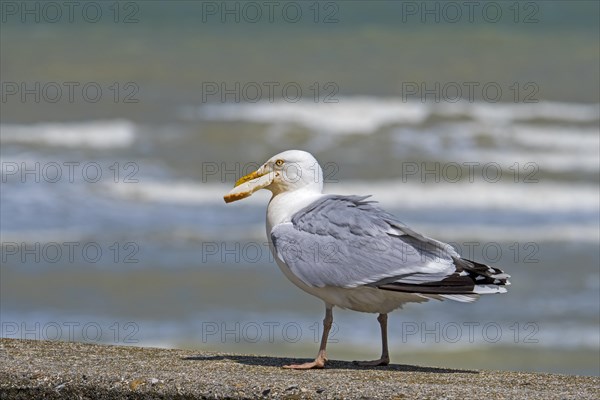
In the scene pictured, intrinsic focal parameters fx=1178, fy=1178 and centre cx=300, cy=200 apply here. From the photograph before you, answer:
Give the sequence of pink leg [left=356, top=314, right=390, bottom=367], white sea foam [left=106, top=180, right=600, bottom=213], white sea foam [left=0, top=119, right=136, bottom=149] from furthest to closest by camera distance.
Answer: white sea foam [left=0, top=119, right=136, bottom=149]
white sea foam [left=106, top=180, right=600, bottom=213]
pink leg [left=356, top=314, right=390, bottom=367]

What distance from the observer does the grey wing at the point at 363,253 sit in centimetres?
478

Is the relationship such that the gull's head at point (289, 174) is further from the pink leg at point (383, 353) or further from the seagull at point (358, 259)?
the pink leg at point (383, 353)

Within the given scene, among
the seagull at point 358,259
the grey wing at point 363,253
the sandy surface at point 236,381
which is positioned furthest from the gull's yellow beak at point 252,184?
the sandy surface at point 236,381

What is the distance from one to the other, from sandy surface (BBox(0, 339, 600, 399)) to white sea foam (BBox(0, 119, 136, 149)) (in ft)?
28.3

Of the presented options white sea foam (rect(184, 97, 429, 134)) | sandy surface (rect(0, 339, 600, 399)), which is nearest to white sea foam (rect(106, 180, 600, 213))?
white sea foam (rect(184, 97, 429, 134))

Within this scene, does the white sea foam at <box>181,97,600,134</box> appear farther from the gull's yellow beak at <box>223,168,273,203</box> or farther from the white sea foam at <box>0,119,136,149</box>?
the gull's yellow beak at <box>223,168,273,203</box>

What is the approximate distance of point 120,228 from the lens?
10219 mm

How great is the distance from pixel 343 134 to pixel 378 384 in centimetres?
989

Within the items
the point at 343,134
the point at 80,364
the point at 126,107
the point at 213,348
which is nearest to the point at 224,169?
Result: the point at 343,134

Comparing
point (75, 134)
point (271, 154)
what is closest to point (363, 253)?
point (271, 154)

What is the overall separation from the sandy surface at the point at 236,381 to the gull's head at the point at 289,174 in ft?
2.66

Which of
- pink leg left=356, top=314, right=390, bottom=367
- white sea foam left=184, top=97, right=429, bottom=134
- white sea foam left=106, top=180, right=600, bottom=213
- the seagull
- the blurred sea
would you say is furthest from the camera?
white sea foam left=184, top=97, right=429, bottom=134

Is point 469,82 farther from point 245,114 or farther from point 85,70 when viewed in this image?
point 85,70

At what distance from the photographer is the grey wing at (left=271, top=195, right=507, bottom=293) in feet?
15.7
